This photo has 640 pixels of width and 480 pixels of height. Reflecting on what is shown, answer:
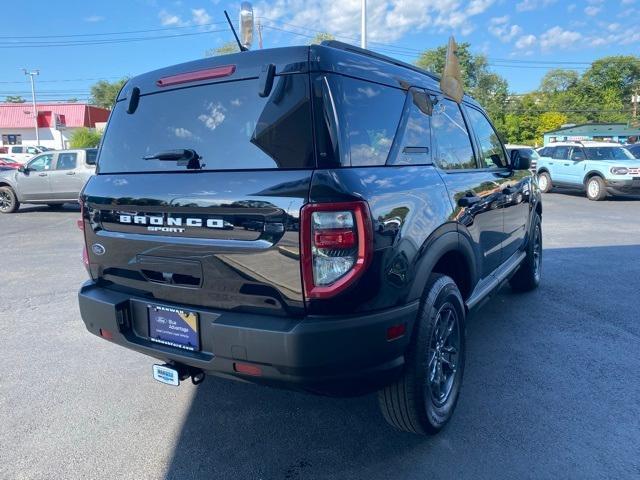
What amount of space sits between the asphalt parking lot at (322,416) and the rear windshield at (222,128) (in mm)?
1517

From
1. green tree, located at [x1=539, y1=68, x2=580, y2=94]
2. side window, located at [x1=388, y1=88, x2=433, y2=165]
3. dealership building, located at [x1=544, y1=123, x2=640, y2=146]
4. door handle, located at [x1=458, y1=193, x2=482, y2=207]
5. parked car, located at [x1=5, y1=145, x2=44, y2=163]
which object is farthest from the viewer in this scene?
green tree, located at [x1=539, y1=68, x2=580, y2=94]

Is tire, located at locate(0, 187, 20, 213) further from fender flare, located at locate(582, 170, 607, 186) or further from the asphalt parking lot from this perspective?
fender flare, located at locate(582, 170, 607, 186)

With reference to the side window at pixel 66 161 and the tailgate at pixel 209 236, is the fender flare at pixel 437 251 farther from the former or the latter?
the side window at pixel 66 161

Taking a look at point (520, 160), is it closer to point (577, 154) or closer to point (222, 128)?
point (222, 128)

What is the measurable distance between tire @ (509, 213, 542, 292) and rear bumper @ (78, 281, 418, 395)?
11.1ft

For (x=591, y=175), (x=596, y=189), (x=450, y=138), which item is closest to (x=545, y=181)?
(x=591, y=175)

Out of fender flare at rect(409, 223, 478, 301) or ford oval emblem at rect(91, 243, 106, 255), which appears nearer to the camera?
fender flare at rect(409, 223, 478, 301)

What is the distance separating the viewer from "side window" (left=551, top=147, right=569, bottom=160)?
16492 millimetres

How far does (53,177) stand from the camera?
12992mm

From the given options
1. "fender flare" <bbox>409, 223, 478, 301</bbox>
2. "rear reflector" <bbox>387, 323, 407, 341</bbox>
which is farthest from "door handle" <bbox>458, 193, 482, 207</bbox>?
"rear reflector" <bbox>387, 323, 407, 341</bbox>

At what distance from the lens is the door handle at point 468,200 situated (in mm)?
3029

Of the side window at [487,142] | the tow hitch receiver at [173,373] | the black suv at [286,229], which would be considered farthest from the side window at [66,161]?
the tow hitch receiver at [173,373]

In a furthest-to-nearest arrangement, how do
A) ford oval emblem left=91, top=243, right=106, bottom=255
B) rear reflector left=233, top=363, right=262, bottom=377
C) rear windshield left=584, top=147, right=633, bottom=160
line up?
rear windshield left=584, top=147, right=633, bottom=160
ford oval emblem left=91, top=243, right=106, bottom=255
rear reflector left=233, top=363, right=262, bottom=377

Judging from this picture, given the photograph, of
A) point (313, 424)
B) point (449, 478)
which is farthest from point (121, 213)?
point (449, 478)
